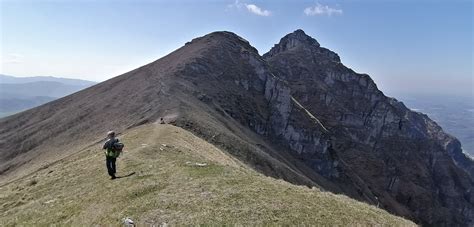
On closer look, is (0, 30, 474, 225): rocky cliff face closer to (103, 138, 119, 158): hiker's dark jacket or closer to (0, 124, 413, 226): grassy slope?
(0, 124, 413, 226): grassy slope

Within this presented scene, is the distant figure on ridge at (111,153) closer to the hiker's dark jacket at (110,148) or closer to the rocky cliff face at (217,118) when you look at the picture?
the hiker's dark jacket at (110,148)

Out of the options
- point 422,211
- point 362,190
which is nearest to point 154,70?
point 362,190

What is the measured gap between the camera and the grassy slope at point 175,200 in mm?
21359

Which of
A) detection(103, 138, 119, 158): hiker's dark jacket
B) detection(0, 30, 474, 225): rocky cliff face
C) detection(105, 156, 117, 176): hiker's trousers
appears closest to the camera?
detection(105, 156, 117, 176): hiker's trousers

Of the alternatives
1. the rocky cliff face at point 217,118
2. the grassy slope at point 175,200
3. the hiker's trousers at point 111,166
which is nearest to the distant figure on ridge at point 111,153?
the hiker's trousers at point 111,166

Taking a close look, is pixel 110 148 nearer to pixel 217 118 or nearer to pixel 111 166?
pixel 111 166

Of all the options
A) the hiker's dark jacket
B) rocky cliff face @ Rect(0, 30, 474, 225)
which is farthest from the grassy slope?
rocky cliff face @ Rect(0, 30, 474, 225)

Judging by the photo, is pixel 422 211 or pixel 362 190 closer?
pixel 362 190

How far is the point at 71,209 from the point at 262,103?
420ft

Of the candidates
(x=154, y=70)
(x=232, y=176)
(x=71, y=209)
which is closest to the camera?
(x=71, y=209)

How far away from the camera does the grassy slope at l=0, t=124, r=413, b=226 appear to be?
21359mm

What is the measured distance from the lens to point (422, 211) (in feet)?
650

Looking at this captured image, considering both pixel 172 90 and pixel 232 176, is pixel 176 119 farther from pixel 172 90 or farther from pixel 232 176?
pixel 232 176

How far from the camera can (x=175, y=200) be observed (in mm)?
23281
